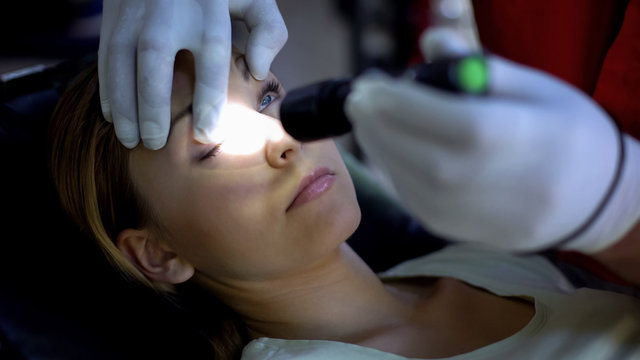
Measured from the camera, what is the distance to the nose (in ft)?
2.52

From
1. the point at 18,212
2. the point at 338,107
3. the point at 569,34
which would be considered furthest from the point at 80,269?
the point at 569,34

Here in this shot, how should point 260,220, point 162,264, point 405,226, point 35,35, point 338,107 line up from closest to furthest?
1. point 338,107
2. point 260,220
3. point 162,264
4. point 405,226
5. point 35,35

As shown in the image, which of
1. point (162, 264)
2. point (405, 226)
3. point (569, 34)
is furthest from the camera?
point (405, 226)

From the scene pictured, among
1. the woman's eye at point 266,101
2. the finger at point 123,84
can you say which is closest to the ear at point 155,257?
the finger at point 123,84

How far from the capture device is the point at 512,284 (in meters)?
0.99

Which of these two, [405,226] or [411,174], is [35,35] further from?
[411,174]

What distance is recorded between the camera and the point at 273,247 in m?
0.79

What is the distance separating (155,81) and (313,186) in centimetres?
29

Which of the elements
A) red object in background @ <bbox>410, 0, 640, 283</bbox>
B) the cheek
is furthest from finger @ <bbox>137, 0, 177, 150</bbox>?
red object in background @ <bbox>410, 0, 640, 283</bbox>

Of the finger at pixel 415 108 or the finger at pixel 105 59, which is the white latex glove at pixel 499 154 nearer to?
the finger at pixel 415 108

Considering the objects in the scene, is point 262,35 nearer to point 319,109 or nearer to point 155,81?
point 155,81

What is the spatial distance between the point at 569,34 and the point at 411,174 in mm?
745

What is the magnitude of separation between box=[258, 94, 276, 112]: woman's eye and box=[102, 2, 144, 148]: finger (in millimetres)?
202

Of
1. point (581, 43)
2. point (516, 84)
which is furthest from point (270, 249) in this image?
point (581, 43)
